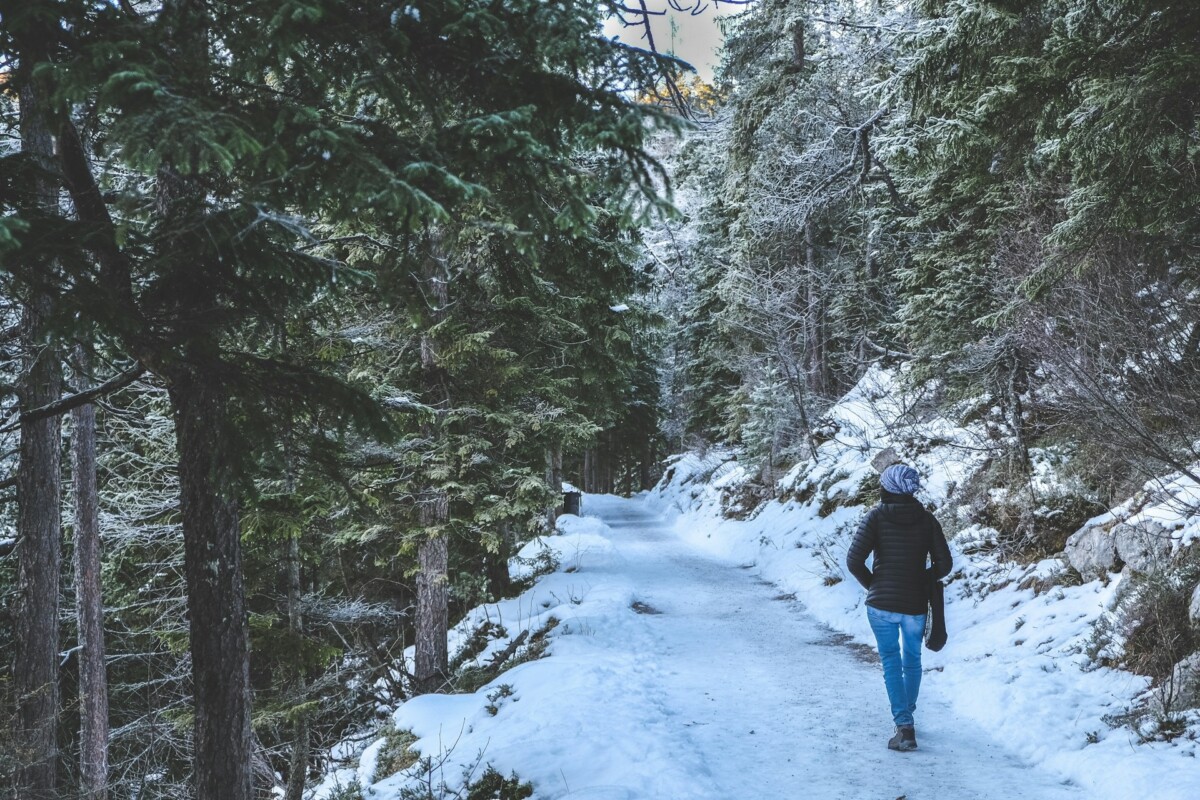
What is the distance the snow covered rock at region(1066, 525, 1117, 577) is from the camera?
23.1 feet

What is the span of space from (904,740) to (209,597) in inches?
200

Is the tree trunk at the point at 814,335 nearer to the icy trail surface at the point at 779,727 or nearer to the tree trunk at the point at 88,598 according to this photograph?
the icy trail surface at the point at 779,727

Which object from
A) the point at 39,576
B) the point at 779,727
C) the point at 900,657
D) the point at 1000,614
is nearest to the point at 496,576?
the point at 39,576

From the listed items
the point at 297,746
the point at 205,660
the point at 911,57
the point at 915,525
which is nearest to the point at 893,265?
the point at 911,57

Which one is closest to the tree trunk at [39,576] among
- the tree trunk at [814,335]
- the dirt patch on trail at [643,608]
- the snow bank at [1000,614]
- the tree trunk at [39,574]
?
the tree trunk at [39,574]

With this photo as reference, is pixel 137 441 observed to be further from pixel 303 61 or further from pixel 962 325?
pixel 962 325

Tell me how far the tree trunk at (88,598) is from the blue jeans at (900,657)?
956cm

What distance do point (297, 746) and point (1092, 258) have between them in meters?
10.6

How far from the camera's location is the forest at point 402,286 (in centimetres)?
344

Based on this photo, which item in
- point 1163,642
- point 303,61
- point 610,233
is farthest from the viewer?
point 610,233

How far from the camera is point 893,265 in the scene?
18891 mm

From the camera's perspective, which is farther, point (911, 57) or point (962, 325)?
point (962, 325)

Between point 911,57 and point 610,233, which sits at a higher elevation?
point 911,57

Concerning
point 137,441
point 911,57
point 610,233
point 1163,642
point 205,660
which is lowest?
point 1163,642
